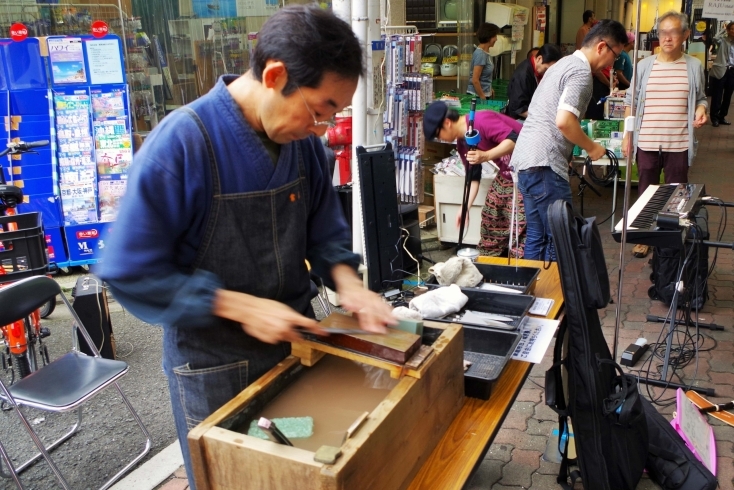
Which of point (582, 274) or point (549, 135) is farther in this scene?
point (549, 135)

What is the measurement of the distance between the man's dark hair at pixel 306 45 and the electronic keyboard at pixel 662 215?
92.8 inches

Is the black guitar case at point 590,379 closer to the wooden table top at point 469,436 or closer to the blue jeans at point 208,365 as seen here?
the wooden table top at point 469,436

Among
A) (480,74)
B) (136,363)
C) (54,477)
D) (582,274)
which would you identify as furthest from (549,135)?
(480,74)

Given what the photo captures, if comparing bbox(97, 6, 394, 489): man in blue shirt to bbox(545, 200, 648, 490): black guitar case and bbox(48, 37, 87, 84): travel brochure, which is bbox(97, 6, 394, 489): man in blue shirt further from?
bbox(48, 37, 87, 84): travel brochure

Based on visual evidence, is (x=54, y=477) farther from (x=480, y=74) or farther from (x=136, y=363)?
(x=480, y=74)

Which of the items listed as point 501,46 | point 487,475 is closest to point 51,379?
point 487,475

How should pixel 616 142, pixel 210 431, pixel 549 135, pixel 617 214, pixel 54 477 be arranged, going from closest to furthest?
pixel 210 431
pixel 54 477
pixel 549 135
pixel 616 142
pixel 617 214

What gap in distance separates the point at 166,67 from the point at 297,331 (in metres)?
5.18

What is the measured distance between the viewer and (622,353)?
391 cm

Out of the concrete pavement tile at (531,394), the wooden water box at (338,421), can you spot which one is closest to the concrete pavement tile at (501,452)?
the concrete pavement tile at (531,394)

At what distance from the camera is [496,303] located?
2410 millimetres

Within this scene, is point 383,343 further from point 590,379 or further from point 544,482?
point 544,482

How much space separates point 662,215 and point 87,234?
4.30 meters

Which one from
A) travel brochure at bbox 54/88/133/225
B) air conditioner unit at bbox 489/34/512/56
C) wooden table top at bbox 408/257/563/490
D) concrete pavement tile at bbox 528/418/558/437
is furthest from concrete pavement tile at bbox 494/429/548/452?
air conditioner unit at bbox 489/34/512/56
